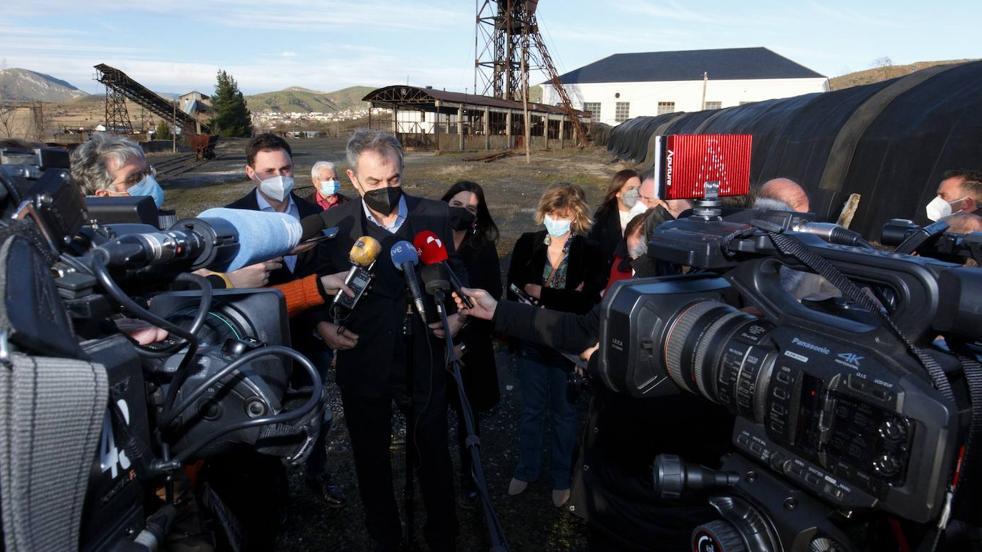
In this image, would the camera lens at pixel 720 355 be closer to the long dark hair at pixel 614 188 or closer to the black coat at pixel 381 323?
the black coat at pixel 381 323

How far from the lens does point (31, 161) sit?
1.11m

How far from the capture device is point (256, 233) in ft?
5.03

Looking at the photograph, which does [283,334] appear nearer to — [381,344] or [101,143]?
[381,344]

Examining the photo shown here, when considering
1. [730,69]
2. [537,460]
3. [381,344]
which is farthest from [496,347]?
[730,69]

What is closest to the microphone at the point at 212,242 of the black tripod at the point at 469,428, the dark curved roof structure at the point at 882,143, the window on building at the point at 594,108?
the black tripod at the point at 469,428

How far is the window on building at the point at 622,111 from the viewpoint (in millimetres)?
45750

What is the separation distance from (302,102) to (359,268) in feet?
446

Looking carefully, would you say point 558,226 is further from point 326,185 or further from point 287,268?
point 326,185

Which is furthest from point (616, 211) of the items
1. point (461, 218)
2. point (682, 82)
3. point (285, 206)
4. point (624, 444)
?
point (682, 82)

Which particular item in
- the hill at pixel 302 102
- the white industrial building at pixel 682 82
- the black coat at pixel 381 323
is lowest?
the black coat at pixel 381 323

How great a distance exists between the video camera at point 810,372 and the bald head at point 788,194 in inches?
51.8

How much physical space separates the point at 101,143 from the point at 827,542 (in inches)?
134

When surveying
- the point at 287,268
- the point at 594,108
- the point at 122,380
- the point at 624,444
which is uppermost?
the point at 594,108

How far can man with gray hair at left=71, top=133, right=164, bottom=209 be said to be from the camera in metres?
2.85
